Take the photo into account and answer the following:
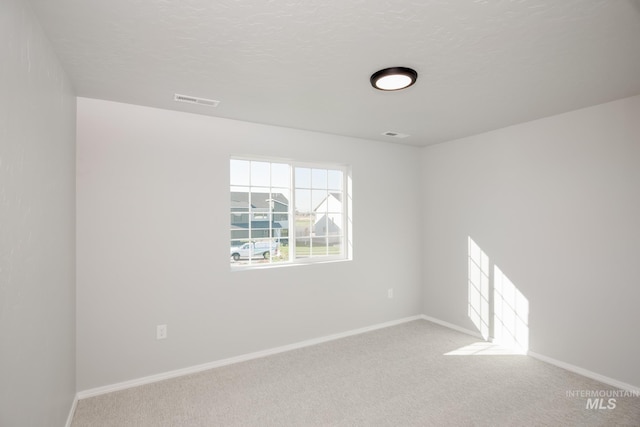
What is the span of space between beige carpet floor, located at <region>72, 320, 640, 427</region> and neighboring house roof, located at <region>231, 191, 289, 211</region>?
161cm

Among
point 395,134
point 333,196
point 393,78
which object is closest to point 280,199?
point 333,196

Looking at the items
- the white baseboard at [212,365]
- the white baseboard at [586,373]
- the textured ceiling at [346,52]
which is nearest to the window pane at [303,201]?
the textured ceiling at [346,52]

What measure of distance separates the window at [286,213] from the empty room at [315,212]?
0.03 meters

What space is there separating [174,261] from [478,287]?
3.49 metres

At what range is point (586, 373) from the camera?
302 cm

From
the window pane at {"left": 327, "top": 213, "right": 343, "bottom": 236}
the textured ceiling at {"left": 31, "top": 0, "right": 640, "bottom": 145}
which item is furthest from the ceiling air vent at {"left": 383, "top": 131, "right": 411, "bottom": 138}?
the window pane at {"left": 327, "top": 213, "right": 343, "bottom": 236}

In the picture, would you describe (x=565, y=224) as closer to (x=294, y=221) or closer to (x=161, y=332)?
(x=294, y=221)

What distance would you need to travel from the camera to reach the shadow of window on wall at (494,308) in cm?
355

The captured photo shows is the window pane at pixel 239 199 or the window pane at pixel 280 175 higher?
the window pane at pixel 280 175

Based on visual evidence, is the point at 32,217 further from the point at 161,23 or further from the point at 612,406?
the point at 612,406

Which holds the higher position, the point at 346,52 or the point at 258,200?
the point at 346,52

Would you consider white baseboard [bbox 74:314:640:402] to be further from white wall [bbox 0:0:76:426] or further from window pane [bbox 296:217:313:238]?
window pane [bbox 296:217:313:238]

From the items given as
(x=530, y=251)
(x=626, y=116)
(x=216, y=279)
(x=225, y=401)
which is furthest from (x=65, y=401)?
(x=626, y=116)

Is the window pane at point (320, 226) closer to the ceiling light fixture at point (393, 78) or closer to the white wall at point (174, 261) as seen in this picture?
the white wall at point (174, 261)
